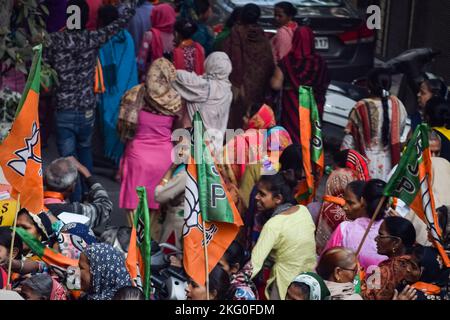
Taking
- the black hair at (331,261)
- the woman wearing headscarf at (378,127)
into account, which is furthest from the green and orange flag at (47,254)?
the woman wearing headscarf at (378,127)

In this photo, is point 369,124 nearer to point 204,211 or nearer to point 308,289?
point 204,211

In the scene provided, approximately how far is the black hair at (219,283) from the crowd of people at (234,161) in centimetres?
1

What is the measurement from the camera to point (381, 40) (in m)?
17.8

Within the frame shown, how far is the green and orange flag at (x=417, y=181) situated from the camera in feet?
25.6

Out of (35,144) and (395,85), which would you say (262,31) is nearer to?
(395,85)

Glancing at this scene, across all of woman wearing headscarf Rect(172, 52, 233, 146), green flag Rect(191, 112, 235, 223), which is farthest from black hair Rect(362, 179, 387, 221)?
woman wearing headscarf Rect(172, 52, 233, 146)

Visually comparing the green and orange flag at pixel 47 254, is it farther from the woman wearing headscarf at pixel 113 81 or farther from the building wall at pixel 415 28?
the building wall at pixel 415 28

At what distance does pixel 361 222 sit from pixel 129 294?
6.32 ft

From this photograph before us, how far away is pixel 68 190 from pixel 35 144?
757mm

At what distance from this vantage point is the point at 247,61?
1255 cm

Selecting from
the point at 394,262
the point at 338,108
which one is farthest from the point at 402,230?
the point at 338,108

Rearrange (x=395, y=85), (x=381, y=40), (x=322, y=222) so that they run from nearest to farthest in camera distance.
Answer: (x=322, y=222) → (x=395, y=85) → (x=381, y=40)

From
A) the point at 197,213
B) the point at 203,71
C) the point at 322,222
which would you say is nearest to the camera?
the point at 197,213
